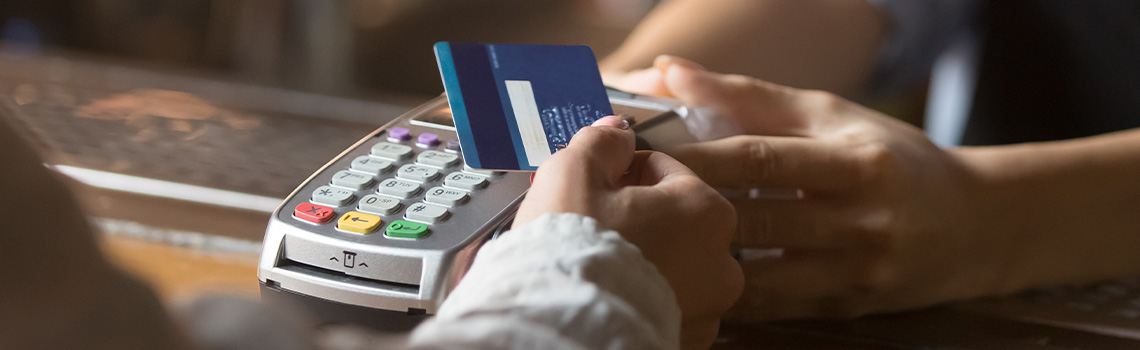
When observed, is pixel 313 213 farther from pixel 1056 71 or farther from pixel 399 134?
pixel 1056 71

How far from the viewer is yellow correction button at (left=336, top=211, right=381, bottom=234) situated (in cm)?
24

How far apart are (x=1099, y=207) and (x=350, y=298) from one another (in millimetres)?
383

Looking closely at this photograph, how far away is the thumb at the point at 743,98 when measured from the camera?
0.35 meters

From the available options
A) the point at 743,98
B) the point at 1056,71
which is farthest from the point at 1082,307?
the point at 1056,71

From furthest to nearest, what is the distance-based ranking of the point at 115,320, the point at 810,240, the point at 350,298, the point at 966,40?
the point at 966,40
the point at 810,240
the point at 350,298
the point at 115,320

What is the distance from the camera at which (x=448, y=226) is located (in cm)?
24

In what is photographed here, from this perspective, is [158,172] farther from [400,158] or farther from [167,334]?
[167,334]

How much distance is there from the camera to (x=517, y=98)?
0.96 ft

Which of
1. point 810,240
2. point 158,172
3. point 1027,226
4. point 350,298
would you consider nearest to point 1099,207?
point 1027,226

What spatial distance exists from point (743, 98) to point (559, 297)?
8.2 inches

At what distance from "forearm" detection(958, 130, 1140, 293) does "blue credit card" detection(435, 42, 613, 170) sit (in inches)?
8.4

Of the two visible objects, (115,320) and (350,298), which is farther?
(350,298)

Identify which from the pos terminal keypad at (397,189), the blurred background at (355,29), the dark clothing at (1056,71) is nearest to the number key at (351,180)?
the pos terminal keypad at (397,189)

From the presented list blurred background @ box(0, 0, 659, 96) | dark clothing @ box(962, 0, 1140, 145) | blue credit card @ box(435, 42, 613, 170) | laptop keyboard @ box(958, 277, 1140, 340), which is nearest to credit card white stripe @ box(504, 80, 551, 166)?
blue credit card @ box(435, 42, 613, 170)
